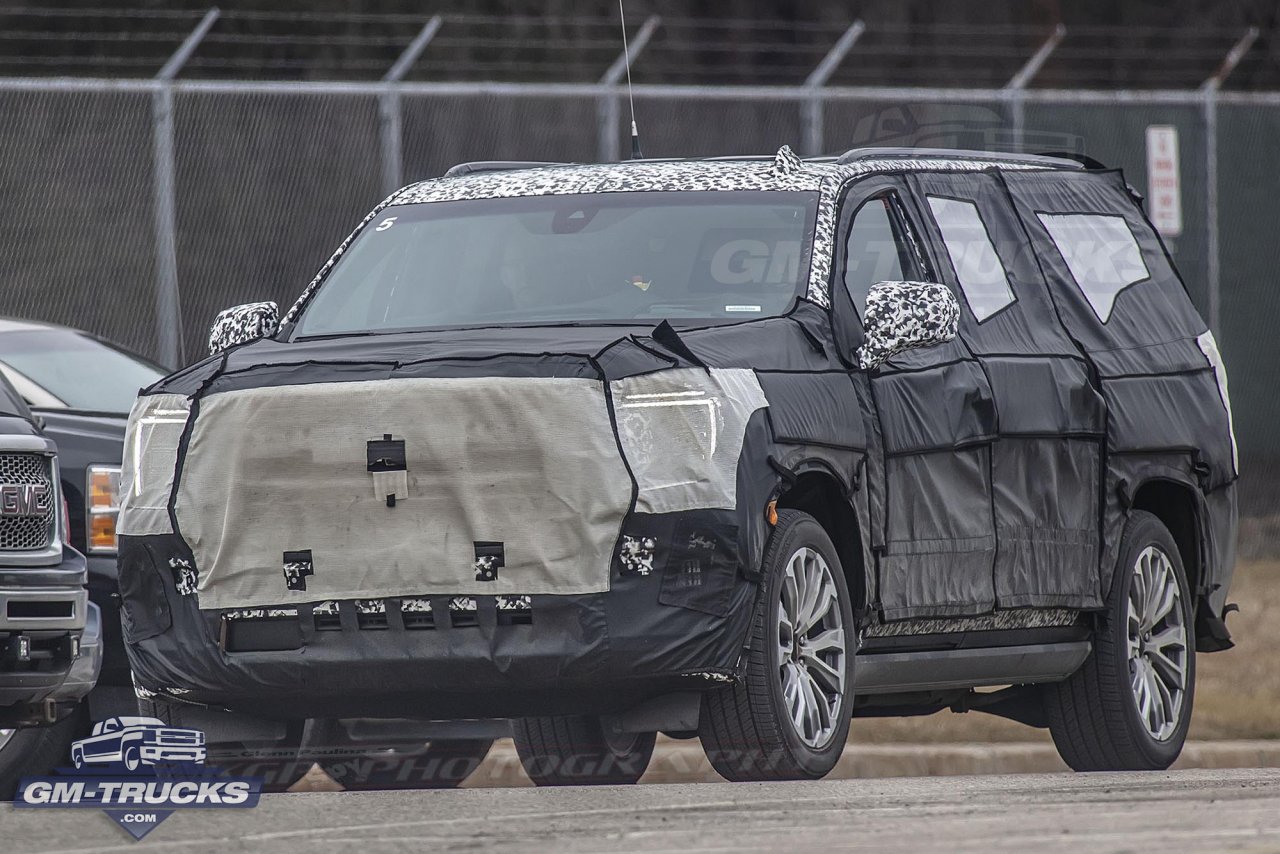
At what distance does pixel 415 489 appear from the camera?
7844mm

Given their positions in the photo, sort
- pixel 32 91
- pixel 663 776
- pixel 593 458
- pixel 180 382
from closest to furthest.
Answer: pixel 593 458
pixel 180 382
pixel 663 776
pixel 32 91

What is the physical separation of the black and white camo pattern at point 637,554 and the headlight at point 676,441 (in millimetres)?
88

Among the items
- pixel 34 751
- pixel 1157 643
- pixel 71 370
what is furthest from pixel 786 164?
pixel 71 370

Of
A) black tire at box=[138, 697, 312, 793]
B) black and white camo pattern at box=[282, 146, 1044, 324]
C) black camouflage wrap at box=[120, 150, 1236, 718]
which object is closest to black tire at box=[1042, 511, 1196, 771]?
black camouflage wrap at box=[120, 150, 1236, 718]

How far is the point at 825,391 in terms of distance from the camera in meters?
8.50

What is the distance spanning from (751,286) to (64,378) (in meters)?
3.61

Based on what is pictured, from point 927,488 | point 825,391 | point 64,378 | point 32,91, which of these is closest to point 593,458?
point 825,391

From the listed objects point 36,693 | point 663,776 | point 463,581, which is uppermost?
point 463,581

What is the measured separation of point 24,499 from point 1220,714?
5.46 m

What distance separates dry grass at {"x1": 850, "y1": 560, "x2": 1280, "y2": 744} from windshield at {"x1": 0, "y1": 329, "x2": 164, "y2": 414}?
345 cm

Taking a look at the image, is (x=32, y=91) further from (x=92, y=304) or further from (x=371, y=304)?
(x=371, y=304)

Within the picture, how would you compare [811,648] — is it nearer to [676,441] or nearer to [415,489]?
[676,441]

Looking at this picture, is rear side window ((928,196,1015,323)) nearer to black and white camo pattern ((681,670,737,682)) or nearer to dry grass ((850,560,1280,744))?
black and white camo pattern ((681,670,737,682))

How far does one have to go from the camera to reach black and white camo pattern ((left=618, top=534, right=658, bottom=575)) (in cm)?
774
